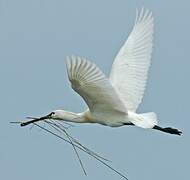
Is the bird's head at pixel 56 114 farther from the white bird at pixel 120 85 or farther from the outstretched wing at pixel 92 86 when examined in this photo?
the outstretched wing at pixel 92 86

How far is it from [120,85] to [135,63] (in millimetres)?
699

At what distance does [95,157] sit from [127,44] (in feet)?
17.5

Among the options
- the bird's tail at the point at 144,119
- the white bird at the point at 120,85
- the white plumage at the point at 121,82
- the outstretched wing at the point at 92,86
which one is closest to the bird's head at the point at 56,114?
the white bird at the point at 120,85

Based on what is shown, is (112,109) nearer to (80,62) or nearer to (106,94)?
(106,94)

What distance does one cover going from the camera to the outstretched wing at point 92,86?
389 inches

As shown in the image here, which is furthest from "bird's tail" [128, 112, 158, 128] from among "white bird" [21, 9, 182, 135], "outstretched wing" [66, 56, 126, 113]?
"outstretched wing" [66, 56, 126, 113]

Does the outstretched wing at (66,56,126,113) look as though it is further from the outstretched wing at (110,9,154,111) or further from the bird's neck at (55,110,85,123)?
the outstretched wing at (110,9,154,111)

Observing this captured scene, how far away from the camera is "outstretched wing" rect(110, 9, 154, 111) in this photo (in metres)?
12.8

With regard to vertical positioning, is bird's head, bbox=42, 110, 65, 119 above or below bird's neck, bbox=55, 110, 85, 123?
above

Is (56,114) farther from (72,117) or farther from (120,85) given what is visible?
(120,85)

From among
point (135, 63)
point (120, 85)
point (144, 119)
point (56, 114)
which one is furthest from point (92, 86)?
point (135, 63)

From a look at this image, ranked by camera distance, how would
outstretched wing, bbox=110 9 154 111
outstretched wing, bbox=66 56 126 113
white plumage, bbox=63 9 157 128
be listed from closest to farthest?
1. outstretched wing, bbox=66 56 126 113
2. white plumage, bbox=63 9 157 128
3. outstretched wing, bbox=110 9 154 111

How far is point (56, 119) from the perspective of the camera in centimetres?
1205

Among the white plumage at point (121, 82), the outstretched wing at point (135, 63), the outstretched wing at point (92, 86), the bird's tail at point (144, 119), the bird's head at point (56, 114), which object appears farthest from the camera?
the outstretched wing at point (135, 63)
